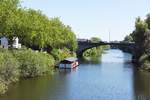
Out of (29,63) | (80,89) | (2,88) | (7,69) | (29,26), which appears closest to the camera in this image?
(2,88)

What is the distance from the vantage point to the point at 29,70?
63.8 m

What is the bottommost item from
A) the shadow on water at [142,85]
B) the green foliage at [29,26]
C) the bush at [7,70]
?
the shadow on water at [142,85]

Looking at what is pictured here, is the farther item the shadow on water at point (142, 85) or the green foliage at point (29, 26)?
the green foliage at point (29, 26)

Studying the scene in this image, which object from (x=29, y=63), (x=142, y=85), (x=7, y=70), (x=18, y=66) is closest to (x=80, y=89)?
(x=7, y=70)

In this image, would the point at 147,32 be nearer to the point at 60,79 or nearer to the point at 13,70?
the point at 60,79

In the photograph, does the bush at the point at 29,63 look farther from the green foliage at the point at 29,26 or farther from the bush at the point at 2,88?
the bush at the point at 2,88

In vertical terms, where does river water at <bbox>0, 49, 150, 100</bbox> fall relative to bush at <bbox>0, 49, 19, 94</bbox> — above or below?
below

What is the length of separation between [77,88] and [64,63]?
31417 millimetres

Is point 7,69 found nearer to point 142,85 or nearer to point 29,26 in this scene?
point 142,85

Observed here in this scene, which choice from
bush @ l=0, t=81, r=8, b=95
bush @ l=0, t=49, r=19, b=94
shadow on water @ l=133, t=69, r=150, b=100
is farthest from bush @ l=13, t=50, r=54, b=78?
shadow on water @ l=133, t=69, r=150, b=100

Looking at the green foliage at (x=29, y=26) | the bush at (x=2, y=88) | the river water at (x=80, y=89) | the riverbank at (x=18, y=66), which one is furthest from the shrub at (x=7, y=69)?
the green foliage at (x=29, y=26)

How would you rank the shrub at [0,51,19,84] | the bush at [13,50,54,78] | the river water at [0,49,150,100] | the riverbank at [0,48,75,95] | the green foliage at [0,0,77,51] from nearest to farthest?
1. the river water at [0,49,150,100]
2. the shrub at [0,51,19,84]
3. the riverbank at [0,48,75,95]
4. the green foliage at [0,0,77,51]
5. the bush at [13,50,54,78]

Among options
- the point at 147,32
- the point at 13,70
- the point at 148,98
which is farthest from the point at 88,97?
the point at 147,32

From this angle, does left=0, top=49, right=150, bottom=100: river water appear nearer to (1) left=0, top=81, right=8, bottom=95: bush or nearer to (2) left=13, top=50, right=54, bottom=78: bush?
(1) left=0, top=81, right=8, bottom=95: bush
